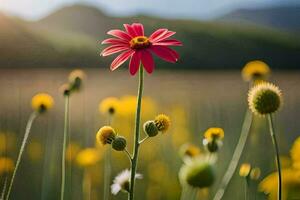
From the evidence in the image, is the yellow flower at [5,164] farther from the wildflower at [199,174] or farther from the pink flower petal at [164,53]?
the wildflower at [199,174]

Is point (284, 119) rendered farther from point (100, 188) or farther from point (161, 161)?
point (100, 188)

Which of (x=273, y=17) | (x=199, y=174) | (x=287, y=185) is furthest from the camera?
(x=273, y=17)

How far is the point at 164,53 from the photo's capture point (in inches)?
42.3

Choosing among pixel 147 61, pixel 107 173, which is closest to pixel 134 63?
pixel 147 61

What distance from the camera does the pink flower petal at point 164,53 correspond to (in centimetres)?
106

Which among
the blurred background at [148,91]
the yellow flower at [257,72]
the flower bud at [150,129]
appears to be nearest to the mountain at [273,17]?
the blurred background at [148,91]

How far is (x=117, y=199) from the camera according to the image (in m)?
1.85

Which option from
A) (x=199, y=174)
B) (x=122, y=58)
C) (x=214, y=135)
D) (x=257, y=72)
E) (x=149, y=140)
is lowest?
(x=199, y=174)

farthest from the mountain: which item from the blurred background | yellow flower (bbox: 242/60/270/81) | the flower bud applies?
the flower bud

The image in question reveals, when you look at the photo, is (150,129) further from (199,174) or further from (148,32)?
(148,32)

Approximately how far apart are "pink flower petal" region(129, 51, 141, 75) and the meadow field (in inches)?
19.5

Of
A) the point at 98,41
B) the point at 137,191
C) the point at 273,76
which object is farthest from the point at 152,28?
the point at 137,191

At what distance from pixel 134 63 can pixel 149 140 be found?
3.51ft

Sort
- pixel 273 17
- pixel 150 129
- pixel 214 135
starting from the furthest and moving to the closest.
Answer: pixel 273 17 < pixel 214 135 < pixel 150 129
